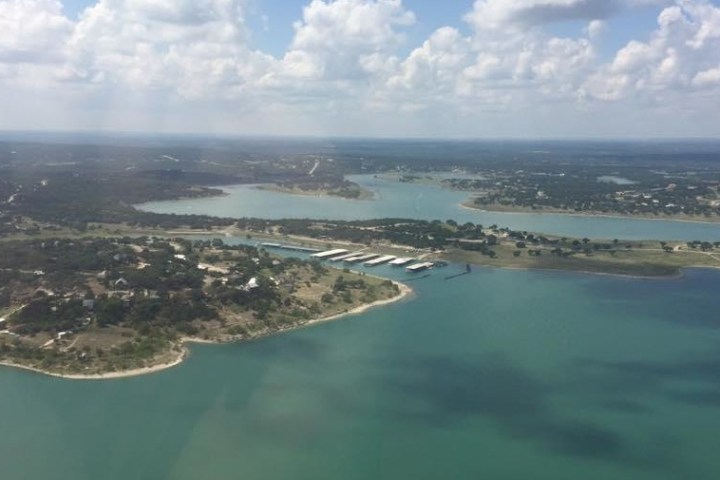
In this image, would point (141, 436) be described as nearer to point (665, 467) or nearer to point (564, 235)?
point (665, 467)

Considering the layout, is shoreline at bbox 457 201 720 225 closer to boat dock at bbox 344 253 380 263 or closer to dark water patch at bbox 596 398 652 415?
boat dock at bbox 344 253 380 263

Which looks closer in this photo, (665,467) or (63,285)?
(665,467)

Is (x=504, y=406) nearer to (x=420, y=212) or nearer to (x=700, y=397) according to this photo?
(x=700, y=397)

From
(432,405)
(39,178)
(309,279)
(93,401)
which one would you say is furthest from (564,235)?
(39,178)

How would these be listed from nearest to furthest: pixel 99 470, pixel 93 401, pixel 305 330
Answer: pixel 99 470 < pixel 93 401 < pixel 305 330

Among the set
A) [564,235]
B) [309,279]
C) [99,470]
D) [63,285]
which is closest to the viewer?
[99,470]

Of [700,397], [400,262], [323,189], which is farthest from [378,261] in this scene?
[323,189]
